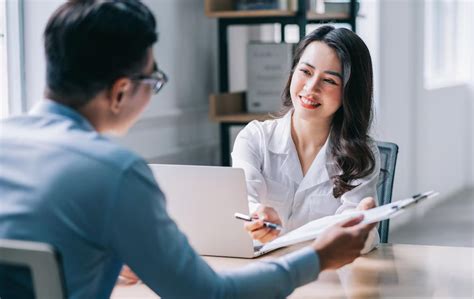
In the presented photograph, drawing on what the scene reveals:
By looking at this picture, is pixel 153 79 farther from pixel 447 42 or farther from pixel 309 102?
pixel 447 42

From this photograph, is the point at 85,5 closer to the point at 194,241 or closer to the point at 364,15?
the point at 194,241

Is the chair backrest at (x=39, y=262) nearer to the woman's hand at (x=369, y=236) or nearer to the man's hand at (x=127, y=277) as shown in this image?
the man's hand at (x=127, y=277)

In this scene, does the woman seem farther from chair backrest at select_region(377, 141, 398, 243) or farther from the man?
the man

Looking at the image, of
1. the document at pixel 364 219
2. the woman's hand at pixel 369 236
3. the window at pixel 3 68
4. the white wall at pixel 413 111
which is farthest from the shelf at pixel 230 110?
the document at pixel 364 219

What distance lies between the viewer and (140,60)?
1245mm

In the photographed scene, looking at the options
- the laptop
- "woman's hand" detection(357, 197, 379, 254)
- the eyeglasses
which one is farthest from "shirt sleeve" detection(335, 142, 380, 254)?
the eyeglasses

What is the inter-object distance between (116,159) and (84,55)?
0.57 feet

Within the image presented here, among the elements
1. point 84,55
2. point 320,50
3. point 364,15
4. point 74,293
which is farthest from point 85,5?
point 364,15

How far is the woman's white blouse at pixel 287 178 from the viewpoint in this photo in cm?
233

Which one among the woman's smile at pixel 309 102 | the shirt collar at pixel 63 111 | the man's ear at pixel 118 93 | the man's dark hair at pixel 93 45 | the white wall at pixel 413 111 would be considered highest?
the man's dark hair at pixel 93 45

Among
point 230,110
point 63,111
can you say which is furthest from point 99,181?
point 230,110

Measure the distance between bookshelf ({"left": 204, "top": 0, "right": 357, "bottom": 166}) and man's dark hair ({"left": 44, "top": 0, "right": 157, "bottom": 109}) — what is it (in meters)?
2.48

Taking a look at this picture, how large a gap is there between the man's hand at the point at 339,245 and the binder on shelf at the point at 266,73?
2.63m

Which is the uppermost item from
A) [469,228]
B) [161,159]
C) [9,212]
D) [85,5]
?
[85,5]
